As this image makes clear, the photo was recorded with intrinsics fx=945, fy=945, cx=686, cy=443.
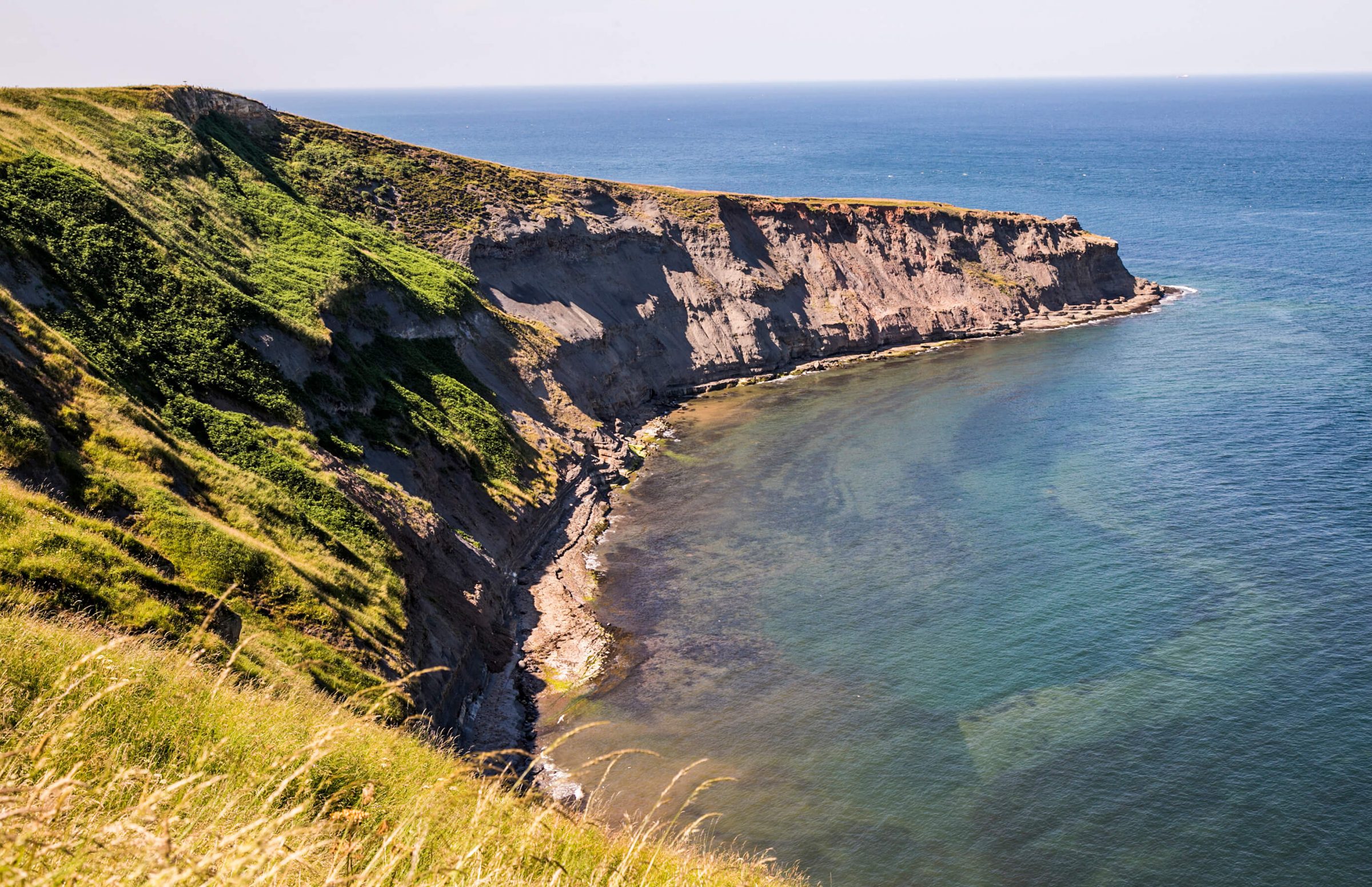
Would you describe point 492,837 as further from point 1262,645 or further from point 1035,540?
point 1035,540

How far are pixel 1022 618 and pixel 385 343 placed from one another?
1412 inches

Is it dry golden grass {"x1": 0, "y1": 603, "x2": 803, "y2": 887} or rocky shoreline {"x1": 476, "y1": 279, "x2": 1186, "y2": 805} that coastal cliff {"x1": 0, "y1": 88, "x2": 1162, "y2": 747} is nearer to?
rocky shoreline {"x1": 476, "y1": 279, "x2": 1186, "y2": 805}

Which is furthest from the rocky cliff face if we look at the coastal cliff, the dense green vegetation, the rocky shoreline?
the dense green vegetation

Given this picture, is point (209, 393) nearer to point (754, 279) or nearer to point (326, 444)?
point (326, 444)

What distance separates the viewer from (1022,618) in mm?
41031

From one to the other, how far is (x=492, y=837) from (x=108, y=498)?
21.3 m

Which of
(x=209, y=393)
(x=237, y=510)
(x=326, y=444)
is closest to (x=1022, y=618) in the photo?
(x=326, y=444)

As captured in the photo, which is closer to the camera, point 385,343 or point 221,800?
point 221,800

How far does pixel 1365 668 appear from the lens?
1412 inches

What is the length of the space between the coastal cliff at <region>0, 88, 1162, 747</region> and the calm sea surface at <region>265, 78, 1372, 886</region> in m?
5.96

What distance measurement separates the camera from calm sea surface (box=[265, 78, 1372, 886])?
2947cm

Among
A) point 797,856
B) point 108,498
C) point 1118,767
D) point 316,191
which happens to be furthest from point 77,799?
point 316,191

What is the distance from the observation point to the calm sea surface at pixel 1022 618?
29469 millimetres

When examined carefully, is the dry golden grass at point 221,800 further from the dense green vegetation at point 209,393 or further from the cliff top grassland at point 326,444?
the dense green vegetation at point 209,393
